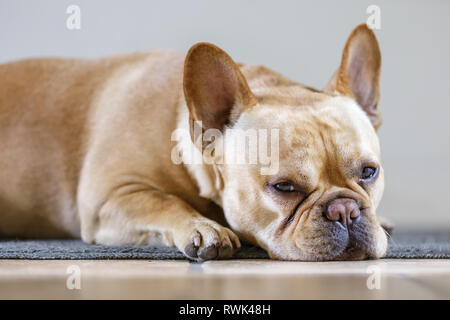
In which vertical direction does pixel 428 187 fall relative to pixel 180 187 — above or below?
below

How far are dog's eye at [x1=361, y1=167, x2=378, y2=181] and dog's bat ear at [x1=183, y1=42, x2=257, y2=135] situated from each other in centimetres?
29

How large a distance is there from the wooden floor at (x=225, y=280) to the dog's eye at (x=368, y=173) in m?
0.19

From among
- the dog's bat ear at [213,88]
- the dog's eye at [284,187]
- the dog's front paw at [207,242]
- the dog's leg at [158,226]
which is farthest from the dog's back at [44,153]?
the dog's eye at [284,187]

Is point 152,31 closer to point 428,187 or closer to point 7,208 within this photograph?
point 7,208

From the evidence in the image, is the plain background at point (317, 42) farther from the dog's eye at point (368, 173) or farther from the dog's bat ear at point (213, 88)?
the dog's eye at point (368, 173)

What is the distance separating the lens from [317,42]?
2.15 m

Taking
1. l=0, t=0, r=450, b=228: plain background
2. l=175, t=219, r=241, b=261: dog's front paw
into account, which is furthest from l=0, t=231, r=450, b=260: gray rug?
l=0, t=0, r=450, b=228: plain background

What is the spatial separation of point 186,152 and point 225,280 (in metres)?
0.52

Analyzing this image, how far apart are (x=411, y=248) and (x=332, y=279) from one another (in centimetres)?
42

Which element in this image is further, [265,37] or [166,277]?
[265,37]

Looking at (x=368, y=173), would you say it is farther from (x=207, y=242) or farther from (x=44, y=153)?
(x=44, y=153)

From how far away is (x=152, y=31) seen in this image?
1998 mm
